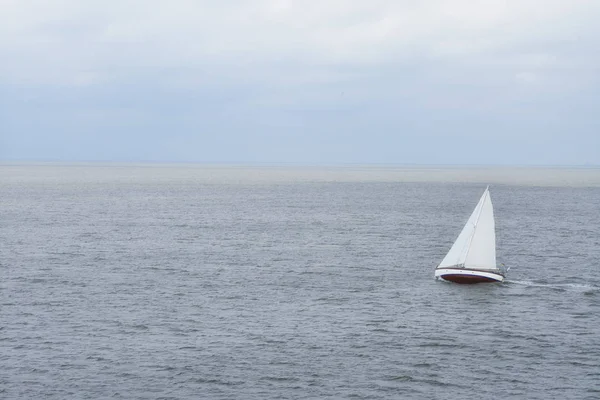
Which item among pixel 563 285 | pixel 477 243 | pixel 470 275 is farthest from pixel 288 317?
pixel 563 285

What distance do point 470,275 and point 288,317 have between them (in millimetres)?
21659

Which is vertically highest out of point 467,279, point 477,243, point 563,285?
point 477,243

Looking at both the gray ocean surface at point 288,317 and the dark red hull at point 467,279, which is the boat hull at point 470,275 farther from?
the gray ocean surface at point 288,317

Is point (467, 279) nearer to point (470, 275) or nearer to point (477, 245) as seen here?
point (470, 275)

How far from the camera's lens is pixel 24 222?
395 feet

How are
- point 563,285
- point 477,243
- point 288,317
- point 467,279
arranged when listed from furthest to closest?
point 477,243
point 467,279
point 563,285
point 288,317

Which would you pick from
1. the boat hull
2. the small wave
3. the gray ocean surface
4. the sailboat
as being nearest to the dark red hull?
the boat hull

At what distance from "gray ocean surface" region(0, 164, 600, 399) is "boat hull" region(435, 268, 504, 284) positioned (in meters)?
1.06

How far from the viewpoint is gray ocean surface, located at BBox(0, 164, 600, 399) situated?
136 ft

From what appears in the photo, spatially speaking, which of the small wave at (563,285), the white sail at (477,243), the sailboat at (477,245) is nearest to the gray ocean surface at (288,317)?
the small wave at (563,285)

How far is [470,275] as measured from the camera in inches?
2687

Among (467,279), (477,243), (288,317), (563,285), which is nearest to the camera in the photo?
(288,317)

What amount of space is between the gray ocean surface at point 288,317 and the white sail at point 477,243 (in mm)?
3392

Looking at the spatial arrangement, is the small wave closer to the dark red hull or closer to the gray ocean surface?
the gray ocean surface
